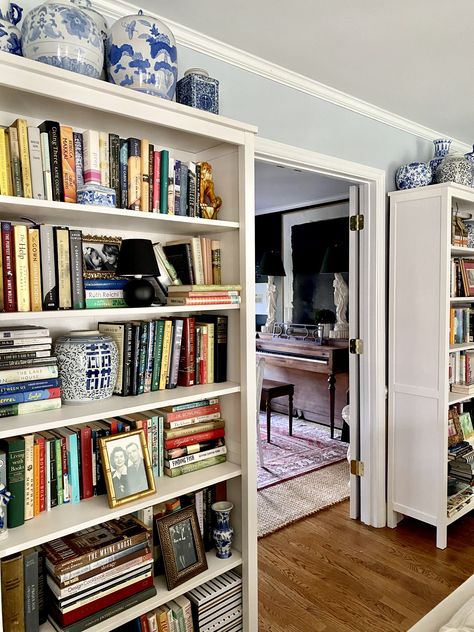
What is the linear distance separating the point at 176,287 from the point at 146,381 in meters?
0.36

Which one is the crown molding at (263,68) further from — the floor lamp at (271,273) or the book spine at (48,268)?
the floor lamp at (271,273)

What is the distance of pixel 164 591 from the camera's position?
162 centimetres

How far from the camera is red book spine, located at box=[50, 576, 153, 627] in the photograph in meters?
1.39

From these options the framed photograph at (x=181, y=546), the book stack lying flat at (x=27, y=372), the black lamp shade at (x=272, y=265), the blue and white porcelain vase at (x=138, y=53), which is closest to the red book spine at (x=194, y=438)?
the framed photograph at (x=181, y=546)

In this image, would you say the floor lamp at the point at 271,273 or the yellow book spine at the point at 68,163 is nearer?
the yellow book spine at the point at 68,163

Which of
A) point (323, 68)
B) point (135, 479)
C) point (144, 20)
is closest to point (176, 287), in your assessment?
point (135, 479)

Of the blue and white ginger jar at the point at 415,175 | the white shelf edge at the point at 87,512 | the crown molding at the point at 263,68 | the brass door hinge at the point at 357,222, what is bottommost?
the white shelf edge at the point at 87,512

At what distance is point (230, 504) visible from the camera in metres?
1.85

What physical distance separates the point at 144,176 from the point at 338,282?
12.0ft

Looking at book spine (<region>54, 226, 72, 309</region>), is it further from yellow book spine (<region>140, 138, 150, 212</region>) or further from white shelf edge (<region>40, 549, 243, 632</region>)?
white shelf edge (<region>40, 549, 243, 632</region>)

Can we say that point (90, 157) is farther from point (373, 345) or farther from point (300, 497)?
point (300, 497)

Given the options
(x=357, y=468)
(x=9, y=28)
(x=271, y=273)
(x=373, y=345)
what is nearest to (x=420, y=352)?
(x=373, y=345)

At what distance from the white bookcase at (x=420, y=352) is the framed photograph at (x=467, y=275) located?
0.11 metres

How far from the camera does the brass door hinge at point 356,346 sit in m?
2.96
